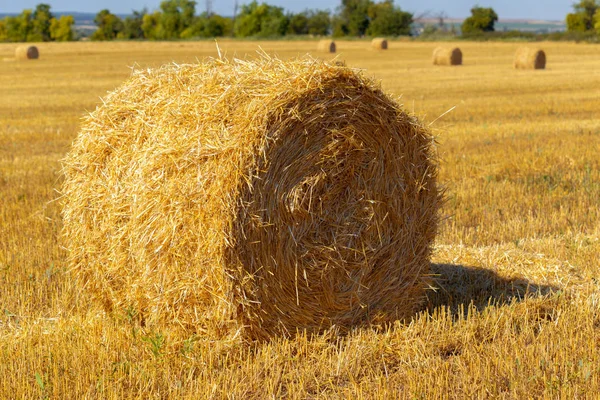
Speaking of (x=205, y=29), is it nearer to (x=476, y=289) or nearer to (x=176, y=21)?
(x=176, y=21)

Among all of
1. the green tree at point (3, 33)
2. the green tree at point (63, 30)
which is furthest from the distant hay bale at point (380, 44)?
the green tree at point (3, 33)

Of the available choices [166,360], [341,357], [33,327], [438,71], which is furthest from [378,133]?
[438,71]

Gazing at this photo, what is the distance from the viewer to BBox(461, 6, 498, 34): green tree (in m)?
80.0

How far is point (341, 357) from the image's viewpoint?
468 centimetres

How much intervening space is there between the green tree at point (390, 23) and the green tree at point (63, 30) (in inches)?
1329

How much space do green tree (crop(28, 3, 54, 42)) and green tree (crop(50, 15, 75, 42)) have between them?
1525 millimetres

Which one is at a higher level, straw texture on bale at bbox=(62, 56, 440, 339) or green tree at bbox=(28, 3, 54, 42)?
green tree at bbox=(28, 3, 54, 42)

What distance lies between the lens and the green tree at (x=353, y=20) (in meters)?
79.4

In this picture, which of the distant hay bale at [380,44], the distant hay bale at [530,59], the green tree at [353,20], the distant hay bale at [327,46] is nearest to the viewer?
the distant hay bale at [530,59]

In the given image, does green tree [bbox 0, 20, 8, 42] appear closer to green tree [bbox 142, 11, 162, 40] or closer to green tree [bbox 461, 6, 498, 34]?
green tree [bbox 142, 11, 162, 40]

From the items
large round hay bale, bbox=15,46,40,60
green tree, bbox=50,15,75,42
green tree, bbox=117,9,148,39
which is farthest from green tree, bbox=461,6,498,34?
large round hay bale, bbox=15,46,40,60

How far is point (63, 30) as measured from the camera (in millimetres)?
89812

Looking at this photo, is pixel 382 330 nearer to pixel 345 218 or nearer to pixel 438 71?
pixel 345 218

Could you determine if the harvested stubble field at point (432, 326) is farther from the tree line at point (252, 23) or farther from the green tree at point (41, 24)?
the green tree at point (41, 24)
